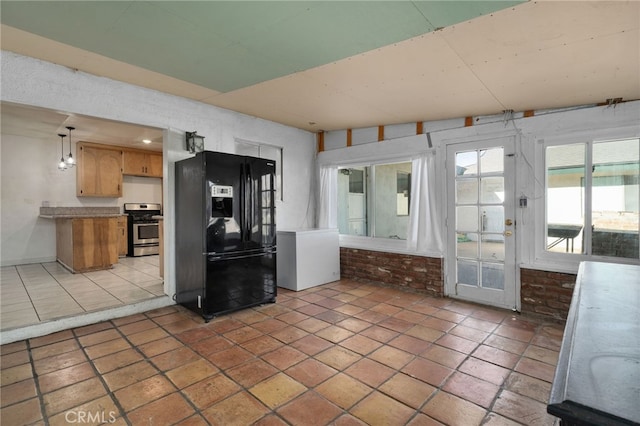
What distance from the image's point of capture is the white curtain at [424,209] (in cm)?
421

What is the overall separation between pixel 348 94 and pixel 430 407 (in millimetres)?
2941

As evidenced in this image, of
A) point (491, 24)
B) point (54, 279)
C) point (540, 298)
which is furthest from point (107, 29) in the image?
point (540, 298)

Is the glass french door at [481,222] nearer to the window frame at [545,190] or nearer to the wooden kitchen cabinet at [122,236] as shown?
the window frame at [545,190]

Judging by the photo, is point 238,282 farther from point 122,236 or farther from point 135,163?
point 135,163

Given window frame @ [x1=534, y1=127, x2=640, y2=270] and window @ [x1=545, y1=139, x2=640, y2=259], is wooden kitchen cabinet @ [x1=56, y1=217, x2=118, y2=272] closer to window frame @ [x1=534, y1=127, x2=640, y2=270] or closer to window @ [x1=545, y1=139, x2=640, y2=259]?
window frame @ [x1=534, y1=127, x2=640, y2=270]

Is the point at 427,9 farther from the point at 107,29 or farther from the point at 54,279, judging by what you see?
the point at 54,279

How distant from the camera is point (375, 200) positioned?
5.04 metres

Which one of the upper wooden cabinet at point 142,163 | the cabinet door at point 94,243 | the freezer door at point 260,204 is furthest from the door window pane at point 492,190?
the upper wooden cabinet at point 142,163

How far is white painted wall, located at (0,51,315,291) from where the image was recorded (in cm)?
282

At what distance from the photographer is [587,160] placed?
3236 millimetres

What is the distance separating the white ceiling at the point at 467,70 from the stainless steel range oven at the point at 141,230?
429 centimetres

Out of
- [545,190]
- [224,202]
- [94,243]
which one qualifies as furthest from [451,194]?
[94,243]

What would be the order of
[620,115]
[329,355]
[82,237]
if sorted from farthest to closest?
[82,237]
[620,115]
[329,355]

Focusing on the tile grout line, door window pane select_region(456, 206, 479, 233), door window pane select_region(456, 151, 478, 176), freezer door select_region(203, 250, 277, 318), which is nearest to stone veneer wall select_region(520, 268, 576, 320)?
door window pane select_region(456, 206, 479, 233)
